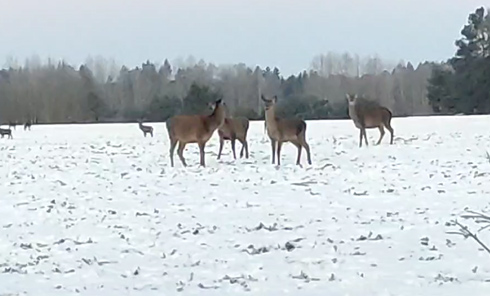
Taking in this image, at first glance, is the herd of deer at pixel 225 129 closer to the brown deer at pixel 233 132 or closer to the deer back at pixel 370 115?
the brown deer at pixel 233 132

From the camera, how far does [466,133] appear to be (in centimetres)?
2441

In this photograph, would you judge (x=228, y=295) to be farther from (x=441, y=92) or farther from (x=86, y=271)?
(x=441, y=92)

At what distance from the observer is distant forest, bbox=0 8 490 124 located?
5175cm

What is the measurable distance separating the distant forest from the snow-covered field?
25.9 meters

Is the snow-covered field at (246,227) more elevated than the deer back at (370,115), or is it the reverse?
the deer back at (370,115)

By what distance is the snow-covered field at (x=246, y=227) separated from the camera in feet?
21.2

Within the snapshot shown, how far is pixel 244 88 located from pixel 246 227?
80.8 meters

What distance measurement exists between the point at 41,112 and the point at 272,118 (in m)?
56.5

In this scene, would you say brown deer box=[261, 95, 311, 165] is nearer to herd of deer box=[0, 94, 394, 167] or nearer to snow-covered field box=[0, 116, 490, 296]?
herd of deer box=[0, 94, 394, 167]

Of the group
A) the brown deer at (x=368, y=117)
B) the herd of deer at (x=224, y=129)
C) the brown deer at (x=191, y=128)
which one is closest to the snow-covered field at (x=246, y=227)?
the herd of deer at (x=224, y=129)

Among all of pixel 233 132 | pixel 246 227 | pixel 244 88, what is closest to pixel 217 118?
pixel 233 132

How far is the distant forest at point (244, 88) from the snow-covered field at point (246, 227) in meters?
25.9

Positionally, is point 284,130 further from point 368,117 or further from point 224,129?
point 368,117

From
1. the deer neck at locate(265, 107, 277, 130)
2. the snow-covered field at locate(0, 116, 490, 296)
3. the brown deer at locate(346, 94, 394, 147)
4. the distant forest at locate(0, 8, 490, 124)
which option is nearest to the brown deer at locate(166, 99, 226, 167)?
the snow-covered field at locate(0, 116, 490, 296)
